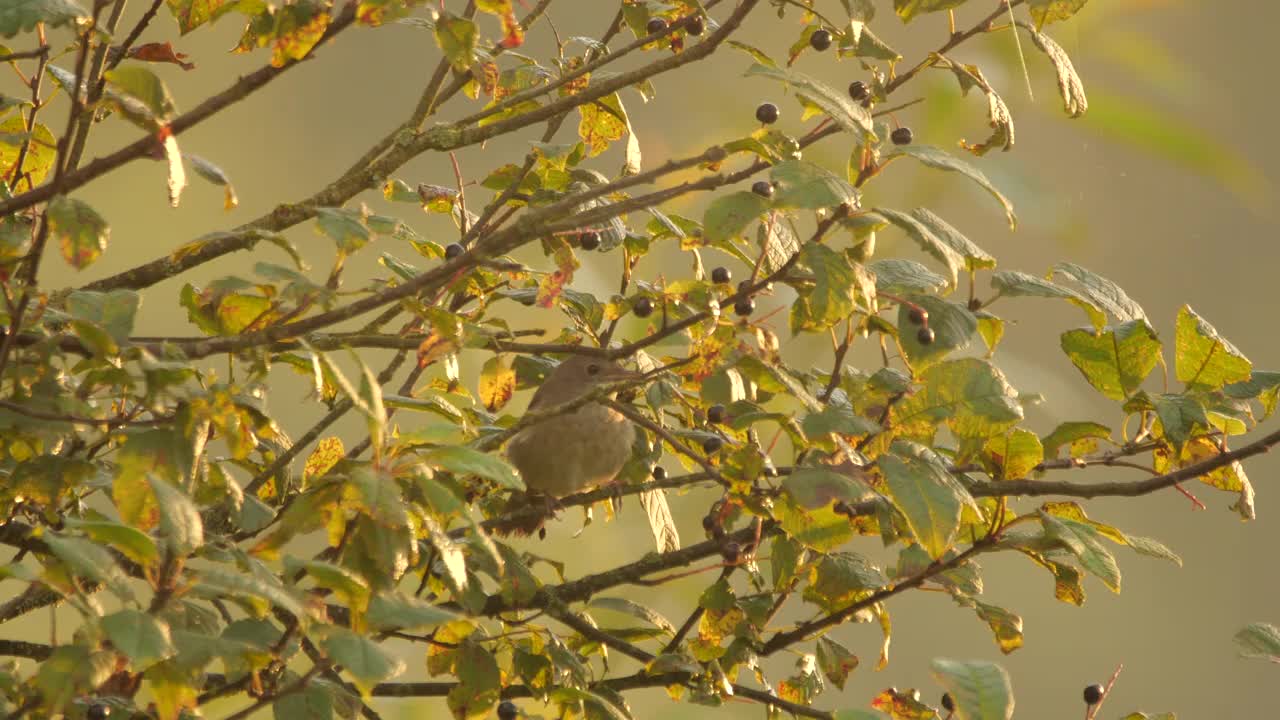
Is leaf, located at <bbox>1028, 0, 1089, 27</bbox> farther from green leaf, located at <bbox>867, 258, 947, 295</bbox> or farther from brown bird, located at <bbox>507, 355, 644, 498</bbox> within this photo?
brown bird, located at <bbox>507, 355, 644, 498</bbox>

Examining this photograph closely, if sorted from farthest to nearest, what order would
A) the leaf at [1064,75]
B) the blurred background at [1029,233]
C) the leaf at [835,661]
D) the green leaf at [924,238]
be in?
1. the blurred background at [1029,233]
2. the leaf at [835,661]
3. the leaf at [1064,75]
4. the green leaf at [924,238]

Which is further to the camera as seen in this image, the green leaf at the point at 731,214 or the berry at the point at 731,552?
the berry at the point at 731,552

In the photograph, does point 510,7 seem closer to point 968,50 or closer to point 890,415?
point 890,415

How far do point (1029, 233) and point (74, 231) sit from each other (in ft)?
15.4

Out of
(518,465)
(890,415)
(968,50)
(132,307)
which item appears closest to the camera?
(132,307)

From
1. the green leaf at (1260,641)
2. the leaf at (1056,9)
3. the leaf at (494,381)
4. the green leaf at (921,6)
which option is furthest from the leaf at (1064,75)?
the leaf at (494,381)

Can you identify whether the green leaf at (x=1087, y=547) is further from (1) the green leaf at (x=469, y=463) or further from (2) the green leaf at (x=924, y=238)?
(1) the green leaf at (x=469, y=463)

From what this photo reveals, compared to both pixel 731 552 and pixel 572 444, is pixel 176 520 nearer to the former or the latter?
pixel 731 552

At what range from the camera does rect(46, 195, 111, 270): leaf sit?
196cm

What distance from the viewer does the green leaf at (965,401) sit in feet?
7.90

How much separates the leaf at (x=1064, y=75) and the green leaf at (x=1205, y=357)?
15.9 inches

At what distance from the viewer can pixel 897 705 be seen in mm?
2691

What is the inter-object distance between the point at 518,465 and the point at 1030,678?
18.3 feet

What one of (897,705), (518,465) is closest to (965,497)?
(897,705)
